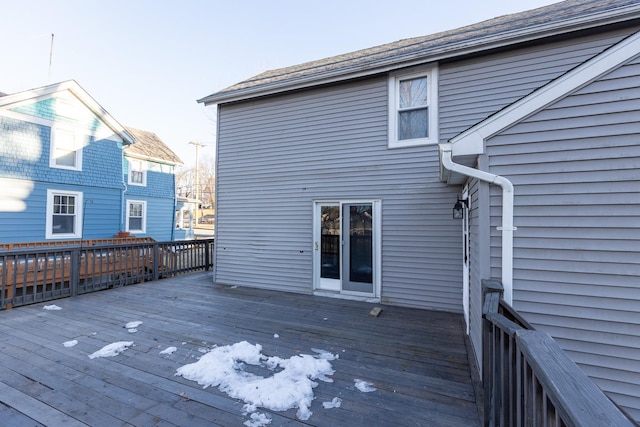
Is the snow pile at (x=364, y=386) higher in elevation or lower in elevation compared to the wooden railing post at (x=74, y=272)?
lower

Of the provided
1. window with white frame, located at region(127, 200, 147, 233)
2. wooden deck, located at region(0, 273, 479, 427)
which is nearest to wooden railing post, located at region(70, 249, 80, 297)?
wooden deck, located at region(0, 273, 479, 427)

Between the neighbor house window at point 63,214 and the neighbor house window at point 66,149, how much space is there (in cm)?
87

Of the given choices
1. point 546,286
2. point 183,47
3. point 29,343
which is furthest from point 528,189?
point 183,47

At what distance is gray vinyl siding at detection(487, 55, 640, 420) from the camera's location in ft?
7.28

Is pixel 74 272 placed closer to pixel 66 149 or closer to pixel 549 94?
pixel 66 149

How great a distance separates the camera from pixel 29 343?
344 cm

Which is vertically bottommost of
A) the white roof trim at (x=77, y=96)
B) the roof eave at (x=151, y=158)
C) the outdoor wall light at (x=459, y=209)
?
the outdoor wall light at (x=459, y=209)

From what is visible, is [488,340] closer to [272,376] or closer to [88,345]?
[272,376]

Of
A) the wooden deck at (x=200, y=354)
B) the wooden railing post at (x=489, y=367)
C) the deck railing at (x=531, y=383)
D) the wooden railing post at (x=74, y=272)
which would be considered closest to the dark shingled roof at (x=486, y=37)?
the deck railing at (x=531, y=383)

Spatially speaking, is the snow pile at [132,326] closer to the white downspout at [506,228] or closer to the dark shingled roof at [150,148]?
the white downspout at [506,228]

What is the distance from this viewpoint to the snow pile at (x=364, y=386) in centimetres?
255

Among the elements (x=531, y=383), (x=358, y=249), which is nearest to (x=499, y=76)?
(x=358, y=249)

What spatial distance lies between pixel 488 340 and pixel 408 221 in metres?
3.07

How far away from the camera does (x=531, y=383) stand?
50.7 inches
